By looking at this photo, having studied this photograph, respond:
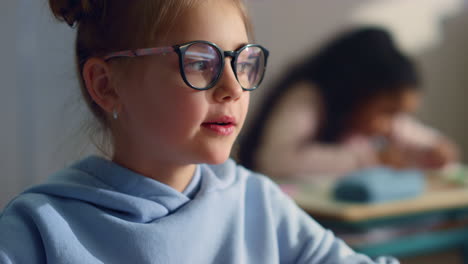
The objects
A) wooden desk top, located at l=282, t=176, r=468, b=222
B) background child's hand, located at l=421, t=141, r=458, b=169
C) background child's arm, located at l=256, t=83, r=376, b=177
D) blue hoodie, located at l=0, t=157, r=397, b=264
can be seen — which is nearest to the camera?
blue hoodie, located at l=0, t=157, r=397, b=264

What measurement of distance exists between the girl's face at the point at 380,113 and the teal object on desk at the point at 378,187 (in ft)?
1.86

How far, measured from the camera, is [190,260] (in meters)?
0.72

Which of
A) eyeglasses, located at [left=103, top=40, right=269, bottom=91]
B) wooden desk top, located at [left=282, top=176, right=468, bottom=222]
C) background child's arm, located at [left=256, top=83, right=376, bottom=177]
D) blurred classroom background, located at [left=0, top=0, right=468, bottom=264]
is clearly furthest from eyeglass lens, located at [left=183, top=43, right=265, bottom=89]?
background child's arm, located at [left=256, top=83, right=376, bottom=177]

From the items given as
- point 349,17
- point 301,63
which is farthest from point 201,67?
point 349,17

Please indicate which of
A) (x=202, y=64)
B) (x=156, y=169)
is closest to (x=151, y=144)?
(x=156, y=169)

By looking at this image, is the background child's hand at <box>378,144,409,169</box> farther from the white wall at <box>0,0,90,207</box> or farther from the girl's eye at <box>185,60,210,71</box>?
the girl's eye at <box>185,60,210,71</box>

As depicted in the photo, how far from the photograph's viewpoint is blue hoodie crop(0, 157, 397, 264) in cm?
67

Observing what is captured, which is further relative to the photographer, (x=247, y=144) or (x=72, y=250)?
(x=247, y=144)

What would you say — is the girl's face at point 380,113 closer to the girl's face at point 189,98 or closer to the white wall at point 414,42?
the white wall at point 414,42

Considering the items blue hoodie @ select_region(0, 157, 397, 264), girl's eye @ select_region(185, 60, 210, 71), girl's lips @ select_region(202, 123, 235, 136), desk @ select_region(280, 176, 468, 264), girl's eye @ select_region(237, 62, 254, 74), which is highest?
girl's eye @ select_region(237, 62, 254, 74)

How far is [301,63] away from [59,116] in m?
1.05

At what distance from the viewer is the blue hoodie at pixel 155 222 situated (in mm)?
672

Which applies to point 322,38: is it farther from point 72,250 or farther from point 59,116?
point 72,250

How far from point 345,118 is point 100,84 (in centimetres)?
162
